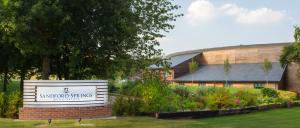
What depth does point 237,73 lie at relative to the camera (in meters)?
71.4

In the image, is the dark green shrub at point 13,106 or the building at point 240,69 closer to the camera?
the dark green shrub at point 13,106

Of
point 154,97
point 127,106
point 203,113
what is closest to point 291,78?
point 203,113

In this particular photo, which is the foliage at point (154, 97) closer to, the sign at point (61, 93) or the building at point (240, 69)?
the sign at point (61, 93)

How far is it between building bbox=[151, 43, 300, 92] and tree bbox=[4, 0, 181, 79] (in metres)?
35.6

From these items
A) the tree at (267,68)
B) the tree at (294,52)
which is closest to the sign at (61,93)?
the tree at (294,52)

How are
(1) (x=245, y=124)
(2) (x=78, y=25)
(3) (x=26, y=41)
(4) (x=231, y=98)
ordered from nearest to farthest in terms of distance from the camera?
1. (1) (x=245, y=124)
2. (3) (x=26, y=41)
3. (2) (x=78, y=25)
4. (4) (x=231, y=98)

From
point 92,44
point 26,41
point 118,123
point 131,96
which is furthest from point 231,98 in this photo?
point 26,41

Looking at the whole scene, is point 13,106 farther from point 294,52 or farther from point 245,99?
point 294,52

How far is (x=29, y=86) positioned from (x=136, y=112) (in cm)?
481

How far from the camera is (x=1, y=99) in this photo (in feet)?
59.9

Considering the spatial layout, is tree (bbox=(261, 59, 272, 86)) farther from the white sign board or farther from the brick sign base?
the white sign board

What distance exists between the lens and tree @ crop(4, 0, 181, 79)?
18.2m

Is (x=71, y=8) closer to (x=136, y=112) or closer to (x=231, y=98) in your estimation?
(x=136, y=112)

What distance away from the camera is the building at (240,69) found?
6475 cm
